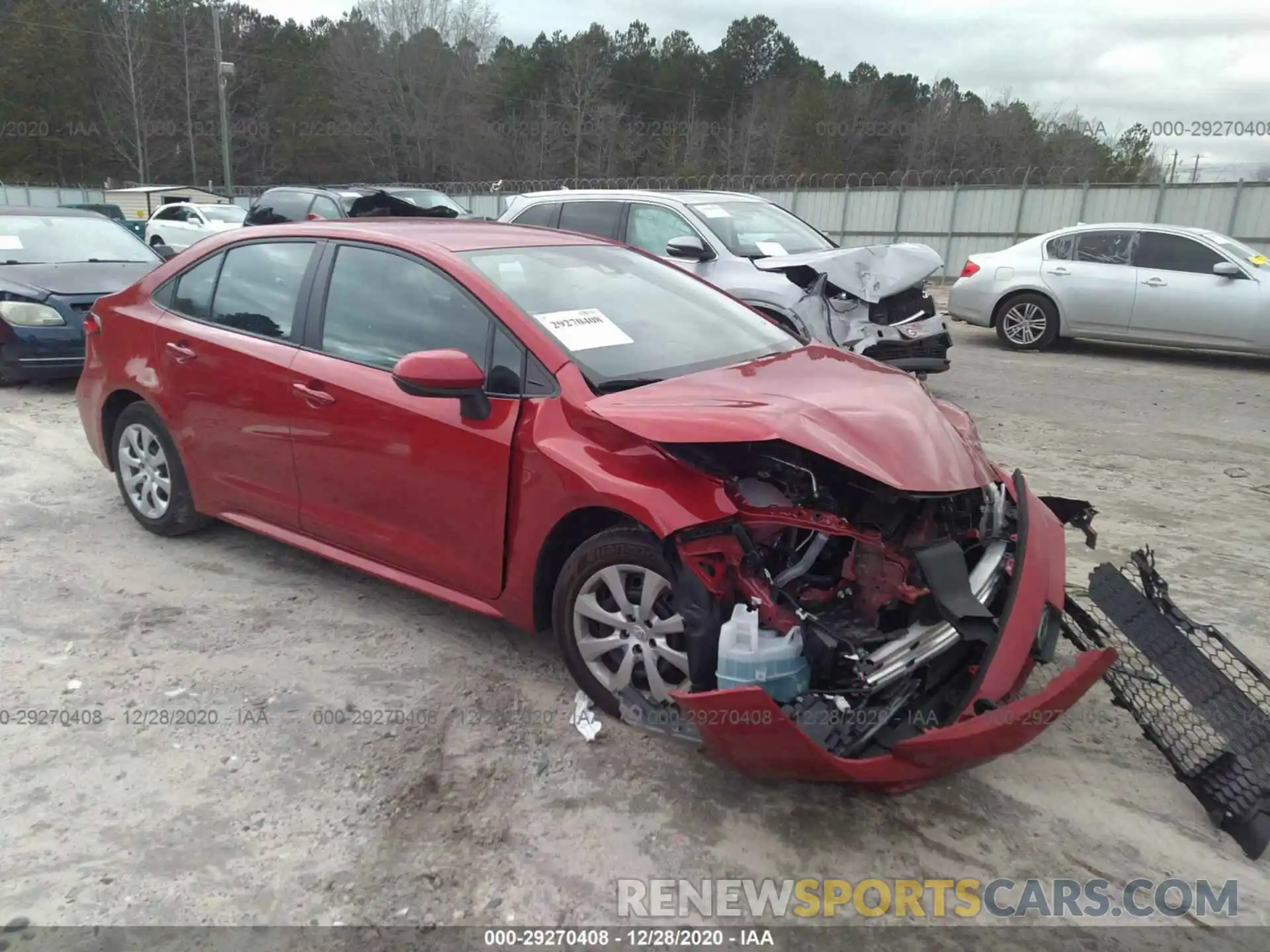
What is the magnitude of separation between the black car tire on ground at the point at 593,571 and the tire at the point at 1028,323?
9.66 metres

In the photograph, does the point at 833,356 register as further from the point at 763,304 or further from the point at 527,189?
the point at 527,189

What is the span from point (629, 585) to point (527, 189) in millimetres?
30647

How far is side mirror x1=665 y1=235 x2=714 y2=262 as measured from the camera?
25.7ft

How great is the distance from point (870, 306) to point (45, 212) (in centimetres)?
818

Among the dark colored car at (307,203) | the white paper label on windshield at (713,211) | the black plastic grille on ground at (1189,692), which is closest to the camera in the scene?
the black plastic grille on ground at (1189,692)

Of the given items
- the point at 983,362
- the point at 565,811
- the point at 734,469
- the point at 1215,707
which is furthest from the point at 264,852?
the point at 983,362

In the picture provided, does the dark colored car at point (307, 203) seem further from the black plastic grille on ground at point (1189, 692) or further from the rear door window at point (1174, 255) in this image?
the black plastic grille on ground at point (1189, 692)

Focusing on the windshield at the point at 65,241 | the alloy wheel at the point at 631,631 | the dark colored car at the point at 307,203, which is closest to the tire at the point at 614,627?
the alloy wheel at the point at 631,631

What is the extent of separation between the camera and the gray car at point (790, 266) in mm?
7277

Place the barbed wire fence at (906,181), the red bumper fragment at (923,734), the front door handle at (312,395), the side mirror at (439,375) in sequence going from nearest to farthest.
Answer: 1. the red bumper fragment at (923,734)
2. the side mirror at (439,375)
3. the front door handle at (312,395)
4. the barbed wire fence at (906,181)

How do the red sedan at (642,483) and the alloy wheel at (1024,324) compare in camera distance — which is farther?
the alloy wheel at (1024,324)

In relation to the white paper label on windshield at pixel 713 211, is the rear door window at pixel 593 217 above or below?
below

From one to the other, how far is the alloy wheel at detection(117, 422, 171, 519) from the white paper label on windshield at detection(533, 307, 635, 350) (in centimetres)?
240

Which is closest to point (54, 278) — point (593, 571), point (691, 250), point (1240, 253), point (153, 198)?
point (691, 250)
